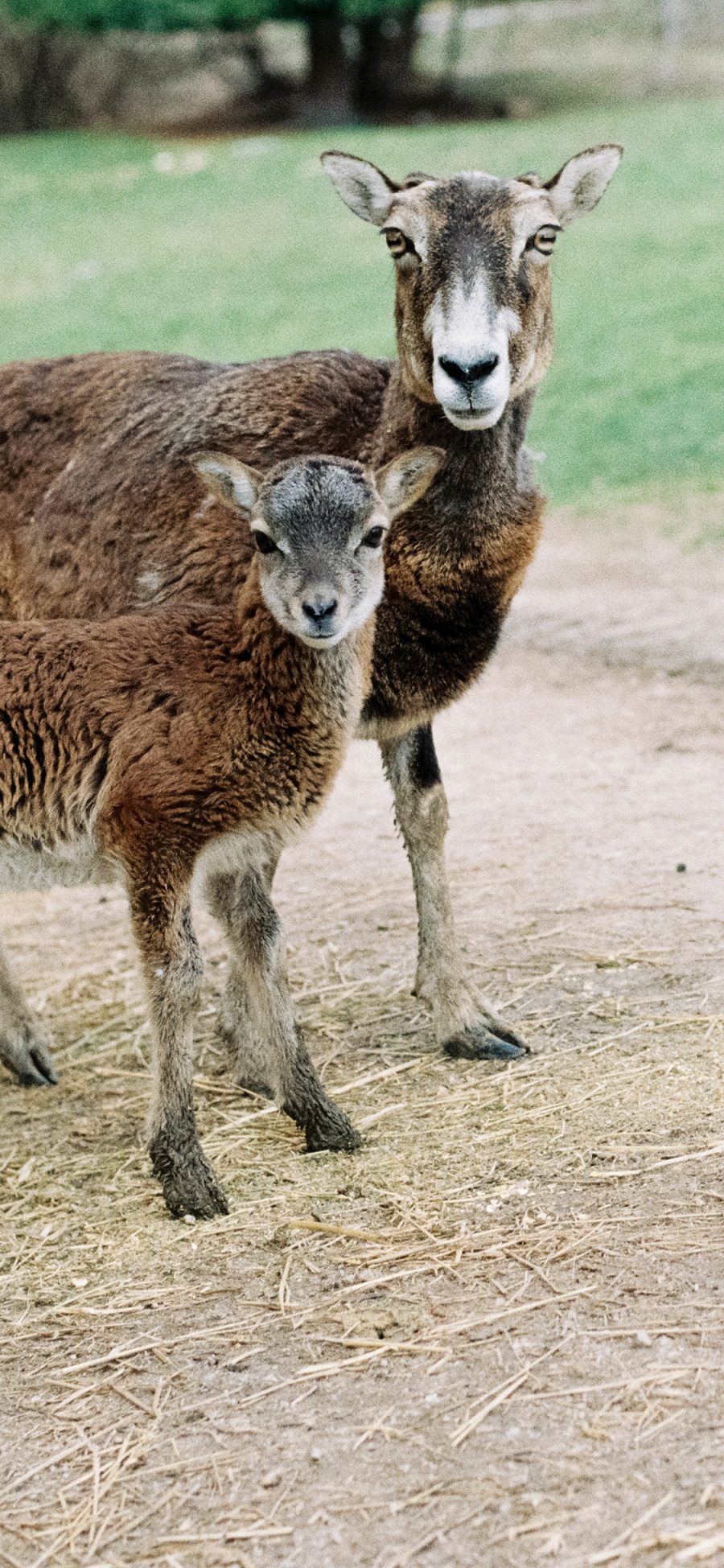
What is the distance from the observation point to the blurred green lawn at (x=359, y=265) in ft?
55.7

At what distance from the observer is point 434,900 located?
6934 mm

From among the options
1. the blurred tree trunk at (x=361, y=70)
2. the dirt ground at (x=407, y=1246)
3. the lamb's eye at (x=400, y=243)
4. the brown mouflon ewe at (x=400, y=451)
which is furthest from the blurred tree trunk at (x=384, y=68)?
the lamb's eye at (x=400, y=243)

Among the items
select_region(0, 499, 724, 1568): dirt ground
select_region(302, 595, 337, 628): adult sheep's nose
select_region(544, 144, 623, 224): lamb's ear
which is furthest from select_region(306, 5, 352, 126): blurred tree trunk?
select_region(302, 595, 337, 628): adult sheep's nose

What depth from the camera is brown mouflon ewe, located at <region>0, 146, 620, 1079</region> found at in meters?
6.11

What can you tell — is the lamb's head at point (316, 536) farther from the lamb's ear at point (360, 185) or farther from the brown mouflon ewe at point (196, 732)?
the lamb's ear at point (360, 185)

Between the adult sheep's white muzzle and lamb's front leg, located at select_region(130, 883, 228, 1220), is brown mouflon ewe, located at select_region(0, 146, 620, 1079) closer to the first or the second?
the adult sheep's white muzzle

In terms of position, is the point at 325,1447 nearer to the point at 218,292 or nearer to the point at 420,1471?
the point at 420,1471

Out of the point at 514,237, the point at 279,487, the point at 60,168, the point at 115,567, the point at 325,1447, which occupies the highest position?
the point at 514,237

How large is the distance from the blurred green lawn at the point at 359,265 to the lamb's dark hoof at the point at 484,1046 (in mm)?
8893

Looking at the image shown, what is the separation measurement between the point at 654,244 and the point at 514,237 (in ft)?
55.0

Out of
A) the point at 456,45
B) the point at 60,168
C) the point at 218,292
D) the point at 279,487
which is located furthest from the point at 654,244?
the point at 279,487

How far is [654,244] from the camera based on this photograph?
21969mm

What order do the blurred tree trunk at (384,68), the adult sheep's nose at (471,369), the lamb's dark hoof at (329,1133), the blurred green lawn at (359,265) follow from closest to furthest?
the adult sheep's nose at (471,369)
the lamb's dark hoof at (329,1133)
the blurred green lawn at (359,265)
the blurred tree trunk at (384,68)

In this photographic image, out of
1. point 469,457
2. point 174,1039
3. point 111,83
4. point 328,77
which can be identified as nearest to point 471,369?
point 469,457
